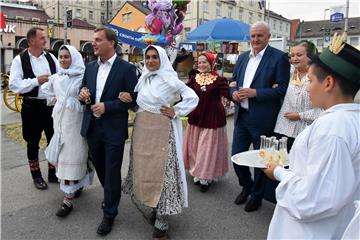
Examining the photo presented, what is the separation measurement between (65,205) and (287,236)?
2.46 m

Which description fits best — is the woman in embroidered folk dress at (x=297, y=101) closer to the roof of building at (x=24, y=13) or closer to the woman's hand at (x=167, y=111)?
the woman's hand at (x=167, y=111)

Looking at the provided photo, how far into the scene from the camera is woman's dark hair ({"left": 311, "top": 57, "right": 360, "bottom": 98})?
137 cm

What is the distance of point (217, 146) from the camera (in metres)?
4.11

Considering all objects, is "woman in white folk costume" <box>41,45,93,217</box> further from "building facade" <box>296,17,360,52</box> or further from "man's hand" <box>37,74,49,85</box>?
"building facade" <box>296,17,360,52</box>

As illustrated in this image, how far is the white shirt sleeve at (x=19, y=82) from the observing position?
381cm

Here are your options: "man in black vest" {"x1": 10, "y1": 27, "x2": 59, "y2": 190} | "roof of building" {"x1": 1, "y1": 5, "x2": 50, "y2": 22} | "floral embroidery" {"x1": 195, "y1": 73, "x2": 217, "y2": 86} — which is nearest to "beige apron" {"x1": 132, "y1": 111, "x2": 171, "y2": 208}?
"floral embroidery" {"x1": 195, "y1": 73, "x2": 217, "y2": 86}

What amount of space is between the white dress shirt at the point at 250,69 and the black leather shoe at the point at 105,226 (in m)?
1.76

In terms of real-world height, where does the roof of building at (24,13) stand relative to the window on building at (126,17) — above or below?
below

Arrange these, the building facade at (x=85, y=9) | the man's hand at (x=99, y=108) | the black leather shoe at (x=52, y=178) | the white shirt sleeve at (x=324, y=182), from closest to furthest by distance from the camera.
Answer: the white shirt sleeve at (x=324, y=182) < the man's hand at (x=99, y=108) < the black leather shoe at (x=52, y=178) < the building facade at (x=85, y=9)

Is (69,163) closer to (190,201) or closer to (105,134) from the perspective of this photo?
(105,134)

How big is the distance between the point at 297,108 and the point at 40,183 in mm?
3081

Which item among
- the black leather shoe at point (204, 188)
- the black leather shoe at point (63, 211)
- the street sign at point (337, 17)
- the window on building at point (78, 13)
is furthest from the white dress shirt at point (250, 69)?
the window on building at point (78, 13)

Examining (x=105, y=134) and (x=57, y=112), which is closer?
(x=105, y=134)

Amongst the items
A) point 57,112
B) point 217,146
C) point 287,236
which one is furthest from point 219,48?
point 287,236
